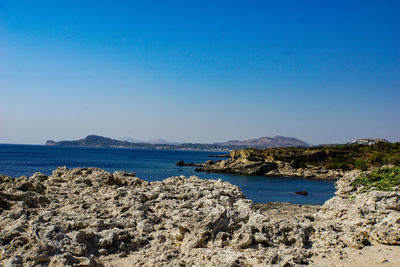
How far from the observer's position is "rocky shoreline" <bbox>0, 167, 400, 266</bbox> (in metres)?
8.30

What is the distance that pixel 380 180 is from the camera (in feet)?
52.8

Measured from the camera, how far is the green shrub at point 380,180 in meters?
15.0

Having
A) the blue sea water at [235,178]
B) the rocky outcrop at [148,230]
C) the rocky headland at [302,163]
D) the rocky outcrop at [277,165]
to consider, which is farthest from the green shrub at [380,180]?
the rocky outcrop at [277,165]

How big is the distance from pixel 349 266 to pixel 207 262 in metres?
3.74

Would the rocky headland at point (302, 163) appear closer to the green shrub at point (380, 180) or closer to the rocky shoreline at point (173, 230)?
the green shrub at point (380, 180)

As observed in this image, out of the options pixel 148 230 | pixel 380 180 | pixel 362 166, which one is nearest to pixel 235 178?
pixel 362 166

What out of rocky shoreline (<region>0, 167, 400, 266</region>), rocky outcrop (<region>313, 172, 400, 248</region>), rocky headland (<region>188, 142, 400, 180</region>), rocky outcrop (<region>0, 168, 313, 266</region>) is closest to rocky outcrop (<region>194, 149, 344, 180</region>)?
rocky headland (<region>188, 142, 400, 180</region>)

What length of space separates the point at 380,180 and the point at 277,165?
55.8 meters

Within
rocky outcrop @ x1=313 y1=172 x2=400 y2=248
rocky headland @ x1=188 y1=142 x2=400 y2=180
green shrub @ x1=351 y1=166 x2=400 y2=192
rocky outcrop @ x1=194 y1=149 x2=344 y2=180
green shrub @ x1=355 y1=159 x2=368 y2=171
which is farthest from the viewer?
rocky headland @ x1=188 y1=142 x2=400 y2=180

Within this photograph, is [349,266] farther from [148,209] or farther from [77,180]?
[77,180]

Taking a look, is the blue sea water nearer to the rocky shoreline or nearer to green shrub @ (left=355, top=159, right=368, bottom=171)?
green shrub @ (left=355, top=159, right=368, bottom=171)

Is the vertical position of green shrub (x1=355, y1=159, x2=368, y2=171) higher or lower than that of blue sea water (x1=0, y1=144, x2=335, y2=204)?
higher

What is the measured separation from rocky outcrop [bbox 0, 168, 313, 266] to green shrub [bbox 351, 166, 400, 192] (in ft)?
21.6

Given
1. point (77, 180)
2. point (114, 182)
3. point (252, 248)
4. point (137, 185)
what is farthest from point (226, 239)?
point (77, 180)
